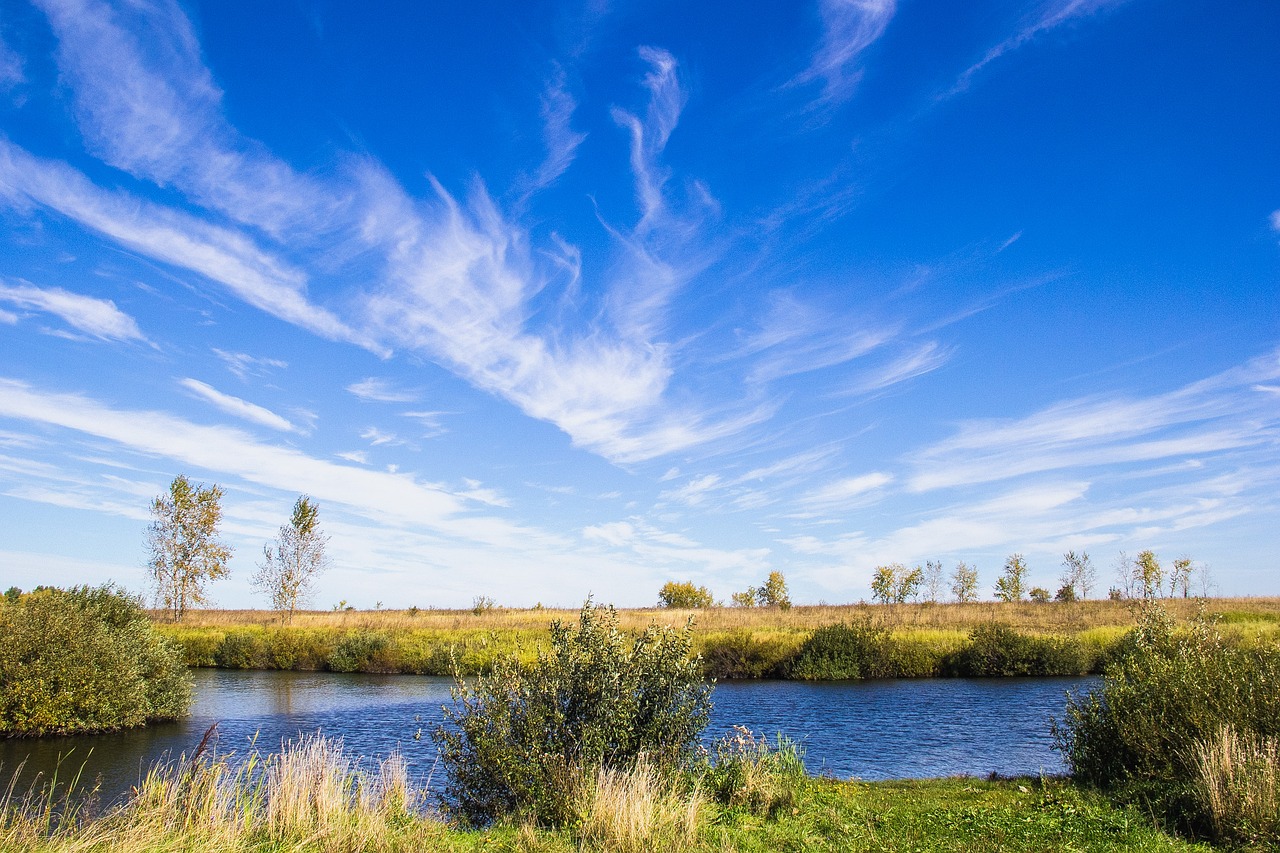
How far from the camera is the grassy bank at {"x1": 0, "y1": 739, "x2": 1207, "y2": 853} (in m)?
8.91

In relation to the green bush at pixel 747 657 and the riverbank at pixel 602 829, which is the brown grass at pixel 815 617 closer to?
the green bush at pixel 747 657

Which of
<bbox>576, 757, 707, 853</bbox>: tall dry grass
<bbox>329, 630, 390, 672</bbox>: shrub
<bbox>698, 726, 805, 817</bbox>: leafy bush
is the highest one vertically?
<bbox>576, 757, 707, 853</bbox>: tall dry grass

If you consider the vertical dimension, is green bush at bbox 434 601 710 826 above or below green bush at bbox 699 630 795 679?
above

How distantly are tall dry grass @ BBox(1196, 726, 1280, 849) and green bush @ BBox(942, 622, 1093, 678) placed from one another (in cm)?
2910

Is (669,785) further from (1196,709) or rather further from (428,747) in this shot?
(428,747)

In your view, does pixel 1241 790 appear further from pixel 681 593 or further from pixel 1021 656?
pixel 681 593

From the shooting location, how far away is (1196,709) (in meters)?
12.3

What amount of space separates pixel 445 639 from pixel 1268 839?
43768 mm

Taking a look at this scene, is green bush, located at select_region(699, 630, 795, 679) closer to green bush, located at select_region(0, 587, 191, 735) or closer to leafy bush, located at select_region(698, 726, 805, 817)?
green bush, located at select_region(0, 587, 191, 735)

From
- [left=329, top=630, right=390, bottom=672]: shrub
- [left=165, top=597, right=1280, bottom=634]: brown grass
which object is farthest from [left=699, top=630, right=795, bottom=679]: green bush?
[left=329, top=630, right=390, bottom=672]: shrub

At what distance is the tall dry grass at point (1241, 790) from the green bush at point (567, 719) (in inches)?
286

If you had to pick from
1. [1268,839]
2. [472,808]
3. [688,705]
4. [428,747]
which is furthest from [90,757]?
[1268,839]

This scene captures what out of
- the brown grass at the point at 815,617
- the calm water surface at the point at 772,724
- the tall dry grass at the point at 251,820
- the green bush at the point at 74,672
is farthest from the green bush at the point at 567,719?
Result: the brown grass at the point at 815,617

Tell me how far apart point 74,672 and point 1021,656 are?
40.0m
